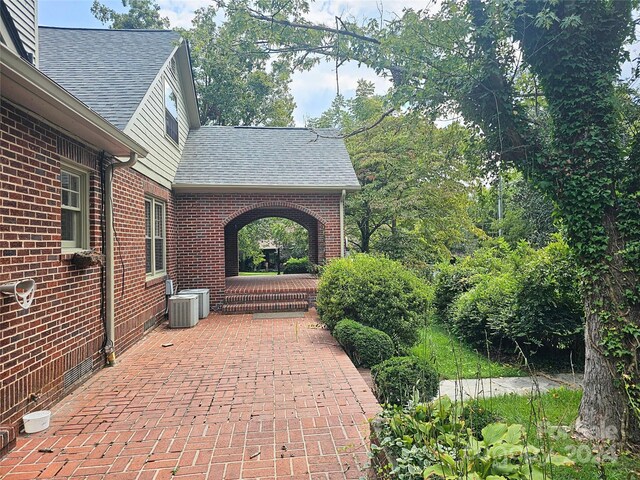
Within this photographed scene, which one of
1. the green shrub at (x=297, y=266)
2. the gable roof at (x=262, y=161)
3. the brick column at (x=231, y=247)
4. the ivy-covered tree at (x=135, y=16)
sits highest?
the ivy-covered tree at (x=135, y=16)

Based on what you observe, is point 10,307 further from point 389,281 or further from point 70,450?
point 389,281

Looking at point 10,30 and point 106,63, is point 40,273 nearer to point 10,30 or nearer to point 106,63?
point 10,30

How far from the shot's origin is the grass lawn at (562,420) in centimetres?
305

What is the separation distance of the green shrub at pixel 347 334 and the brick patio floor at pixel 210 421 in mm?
187

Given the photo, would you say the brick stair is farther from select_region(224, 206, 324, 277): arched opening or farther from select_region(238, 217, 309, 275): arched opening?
select_region(238, 217, 309, 275): arched opening

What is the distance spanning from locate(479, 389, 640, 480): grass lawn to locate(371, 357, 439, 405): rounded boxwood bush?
593 millimetres

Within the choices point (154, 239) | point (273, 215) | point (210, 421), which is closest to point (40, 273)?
point (210, 421)

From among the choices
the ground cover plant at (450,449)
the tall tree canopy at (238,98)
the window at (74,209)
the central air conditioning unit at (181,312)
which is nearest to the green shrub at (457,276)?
the central air conditioning unit at (181,312)

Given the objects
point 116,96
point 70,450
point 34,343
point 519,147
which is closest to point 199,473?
point 70,450

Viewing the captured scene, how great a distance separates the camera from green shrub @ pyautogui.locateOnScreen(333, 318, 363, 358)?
5785 millimetres

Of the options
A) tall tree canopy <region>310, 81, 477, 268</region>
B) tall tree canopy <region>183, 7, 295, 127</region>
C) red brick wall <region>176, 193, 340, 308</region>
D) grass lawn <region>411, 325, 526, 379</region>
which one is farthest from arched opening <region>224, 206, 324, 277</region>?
grass lawn <region>411, 325, 526, 379</region>

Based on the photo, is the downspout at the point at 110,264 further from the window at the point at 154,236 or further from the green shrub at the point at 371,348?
the green shrub at the point at 371,348

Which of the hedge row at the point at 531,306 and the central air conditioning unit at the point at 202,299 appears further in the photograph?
the central air conditioning unit at the point at 202,299

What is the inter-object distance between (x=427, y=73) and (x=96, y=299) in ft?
16.4
